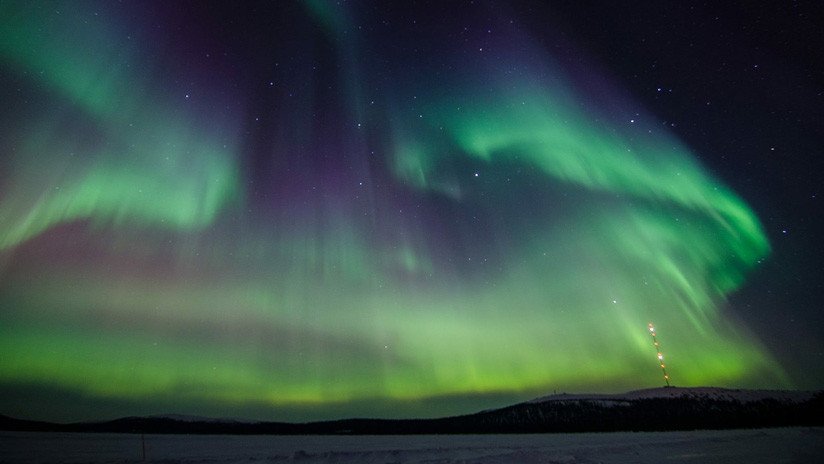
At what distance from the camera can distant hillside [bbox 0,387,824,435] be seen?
79525 mm

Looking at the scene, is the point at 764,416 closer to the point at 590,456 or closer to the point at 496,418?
the point at 496,418

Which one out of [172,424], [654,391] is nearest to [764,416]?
[654,391]

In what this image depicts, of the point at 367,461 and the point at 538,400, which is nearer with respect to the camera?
the point at 367,461

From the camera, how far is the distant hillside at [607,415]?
79.5m

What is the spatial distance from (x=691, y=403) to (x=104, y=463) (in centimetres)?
12144

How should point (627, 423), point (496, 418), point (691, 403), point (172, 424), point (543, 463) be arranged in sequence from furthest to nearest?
point (172, 424), point (496, 418), point (691, 403), point (627, 423), point (543, 463)

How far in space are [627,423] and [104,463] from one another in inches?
3725

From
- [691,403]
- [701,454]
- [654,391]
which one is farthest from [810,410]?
[701,454]

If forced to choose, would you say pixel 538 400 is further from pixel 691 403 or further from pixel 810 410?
pixel 810 410

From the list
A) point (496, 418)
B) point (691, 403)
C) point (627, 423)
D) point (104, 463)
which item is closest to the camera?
point (104, 463)

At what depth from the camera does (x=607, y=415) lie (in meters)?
99.9

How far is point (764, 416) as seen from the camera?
260ft

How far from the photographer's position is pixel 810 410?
2982 inches

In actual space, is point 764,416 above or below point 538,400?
below
